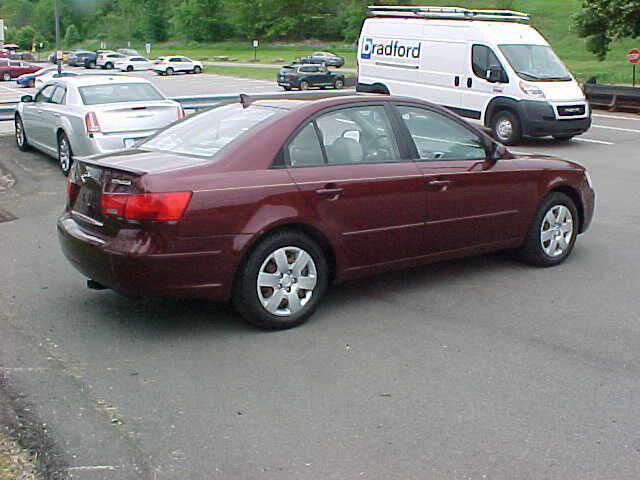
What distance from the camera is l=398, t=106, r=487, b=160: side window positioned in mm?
6696

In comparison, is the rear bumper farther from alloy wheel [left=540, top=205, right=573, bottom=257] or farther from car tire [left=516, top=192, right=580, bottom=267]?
alloy wheel [left=540, top=205, right=573, bottom=257]

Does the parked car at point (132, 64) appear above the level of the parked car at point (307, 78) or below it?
below

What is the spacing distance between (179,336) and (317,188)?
136 cm

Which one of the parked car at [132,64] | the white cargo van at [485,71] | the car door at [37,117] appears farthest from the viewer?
the parked car at [132,64]

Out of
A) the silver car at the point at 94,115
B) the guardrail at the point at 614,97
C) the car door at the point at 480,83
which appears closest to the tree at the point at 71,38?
the guardrail at the point at 614,97

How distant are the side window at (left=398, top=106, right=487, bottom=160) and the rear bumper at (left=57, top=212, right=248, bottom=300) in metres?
1.82

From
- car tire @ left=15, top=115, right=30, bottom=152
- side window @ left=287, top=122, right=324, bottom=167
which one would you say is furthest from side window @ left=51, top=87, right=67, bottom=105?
side window @ left=287, top=122, right=324, bottom=167

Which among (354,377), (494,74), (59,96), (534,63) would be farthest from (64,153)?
(534,63)

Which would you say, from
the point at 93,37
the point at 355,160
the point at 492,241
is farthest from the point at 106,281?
the point at 93,37

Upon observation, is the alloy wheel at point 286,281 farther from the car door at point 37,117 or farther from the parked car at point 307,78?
the parked car at point 307,78

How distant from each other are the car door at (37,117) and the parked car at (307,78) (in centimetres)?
2901

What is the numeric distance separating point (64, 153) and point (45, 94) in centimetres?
176

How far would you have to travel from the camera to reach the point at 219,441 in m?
4.27

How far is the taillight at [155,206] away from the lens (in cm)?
543
